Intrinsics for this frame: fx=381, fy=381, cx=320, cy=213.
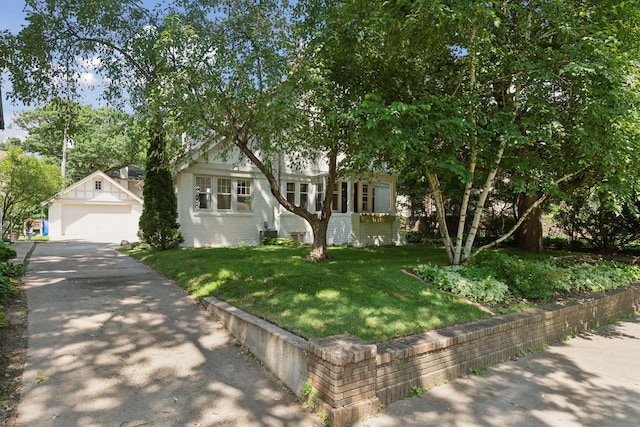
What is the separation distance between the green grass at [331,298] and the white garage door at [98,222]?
1976 cm

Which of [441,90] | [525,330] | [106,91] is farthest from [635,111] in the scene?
[106,91]

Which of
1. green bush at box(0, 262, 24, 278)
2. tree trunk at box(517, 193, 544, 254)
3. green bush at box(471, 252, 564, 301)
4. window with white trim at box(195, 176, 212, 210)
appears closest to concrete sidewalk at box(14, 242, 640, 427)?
green bush at box(471, 252, 564, 301)

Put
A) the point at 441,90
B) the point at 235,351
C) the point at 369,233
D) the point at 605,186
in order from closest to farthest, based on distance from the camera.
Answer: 1. the point at 235,351
2. the point at 605,186
3. the point at 441,90
4. the point at 369,233

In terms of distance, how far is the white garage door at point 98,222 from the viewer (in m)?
25.1

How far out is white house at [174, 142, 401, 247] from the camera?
48.9 ft

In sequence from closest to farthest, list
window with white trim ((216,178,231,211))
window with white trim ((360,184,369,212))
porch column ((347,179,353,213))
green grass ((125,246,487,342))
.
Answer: green grass ((125,246,487,342)) < window with white trim ((216,178,231,211)) < porch column ((347,179,353,213)) < window with white trim ((360,184,369,212))

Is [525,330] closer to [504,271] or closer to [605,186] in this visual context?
[504,271]

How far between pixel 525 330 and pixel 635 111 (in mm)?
3998

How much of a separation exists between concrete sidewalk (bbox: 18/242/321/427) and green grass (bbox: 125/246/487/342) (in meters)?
0.65

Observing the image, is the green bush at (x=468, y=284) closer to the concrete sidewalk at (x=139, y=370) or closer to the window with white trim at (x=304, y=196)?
the concrete sidewalk at (x=139, y=370)

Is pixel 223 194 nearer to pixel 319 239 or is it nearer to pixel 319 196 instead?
pixel 319 196

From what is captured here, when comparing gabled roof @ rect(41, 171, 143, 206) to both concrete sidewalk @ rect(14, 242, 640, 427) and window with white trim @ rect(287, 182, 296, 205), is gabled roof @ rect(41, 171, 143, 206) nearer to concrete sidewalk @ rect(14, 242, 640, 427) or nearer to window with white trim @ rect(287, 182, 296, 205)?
window with white trim @ rect(287, 182, 296, 205)

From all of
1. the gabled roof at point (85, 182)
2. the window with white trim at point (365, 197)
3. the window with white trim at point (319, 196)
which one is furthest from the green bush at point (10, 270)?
the gabled roof at point (85, 182)

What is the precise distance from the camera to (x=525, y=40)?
695 cm
